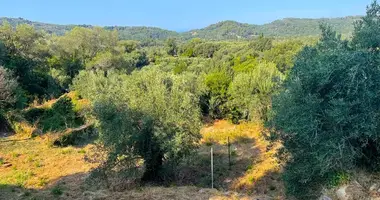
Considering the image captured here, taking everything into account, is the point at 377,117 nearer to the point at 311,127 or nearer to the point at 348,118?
the point at 348,118

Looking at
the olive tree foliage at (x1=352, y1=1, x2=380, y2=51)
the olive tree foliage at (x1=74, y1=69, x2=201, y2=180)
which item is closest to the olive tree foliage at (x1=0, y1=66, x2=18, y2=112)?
the olive tree foliage at (x1=74, y1=69, x2=201, y2=180)

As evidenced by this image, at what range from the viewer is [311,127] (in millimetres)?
7730

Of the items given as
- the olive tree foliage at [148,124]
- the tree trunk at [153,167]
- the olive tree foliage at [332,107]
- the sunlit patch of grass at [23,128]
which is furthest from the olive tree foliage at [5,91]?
the olive tree foliage at [332,107]

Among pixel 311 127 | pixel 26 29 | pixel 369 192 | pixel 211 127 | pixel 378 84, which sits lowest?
pixel 211 127

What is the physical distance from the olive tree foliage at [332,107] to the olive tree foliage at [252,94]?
1319 cm

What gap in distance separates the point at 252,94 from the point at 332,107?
1610 centimetres

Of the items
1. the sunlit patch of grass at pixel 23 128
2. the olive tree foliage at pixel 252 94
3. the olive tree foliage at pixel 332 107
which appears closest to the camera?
the olive tree foliage at pixel 332 107

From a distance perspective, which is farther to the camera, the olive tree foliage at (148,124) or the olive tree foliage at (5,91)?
the olive tree foliage at (5,91)

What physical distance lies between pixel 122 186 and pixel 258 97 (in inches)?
549

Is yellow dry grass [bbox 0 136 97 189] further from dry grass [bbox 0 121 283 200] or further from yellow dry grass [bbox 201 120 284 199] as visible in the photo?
yellow dry grass [bbox 201 120 284 199]

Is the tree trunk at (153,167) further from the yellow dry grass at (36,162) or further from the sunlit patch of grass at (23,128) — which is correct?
the sunlit patch of grass at (23,128)

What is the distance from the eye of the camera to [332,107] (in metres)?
7.59

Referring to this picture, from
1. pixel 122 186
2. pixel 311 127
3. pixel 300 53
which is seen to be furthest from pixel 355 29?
pixel 122 186

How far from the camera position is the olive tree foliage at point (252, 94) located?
22594 millimetres
